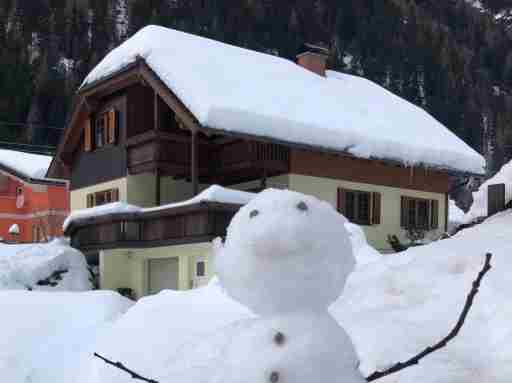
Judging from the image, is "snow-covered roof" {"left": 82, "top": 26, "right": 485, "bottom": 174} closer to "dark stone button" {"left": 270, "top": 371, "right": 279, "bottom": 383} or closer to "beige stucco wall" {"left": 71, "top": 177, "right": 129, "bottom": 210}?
"beige stucco wall" {"left": 71, "top": 177, "right": 129, "bottom": 210}

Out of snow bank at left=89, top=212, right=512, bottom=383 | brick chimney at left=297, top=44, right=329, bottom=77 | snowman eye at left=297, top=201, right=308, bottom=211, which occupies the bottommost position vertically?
snow bank at left=89, top=212, right=512, bottom=383

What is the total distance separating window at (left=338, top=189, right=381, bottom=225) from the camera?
59.0 ft

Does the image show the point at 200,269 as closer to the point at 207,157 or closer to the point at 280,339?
the point at 207,157

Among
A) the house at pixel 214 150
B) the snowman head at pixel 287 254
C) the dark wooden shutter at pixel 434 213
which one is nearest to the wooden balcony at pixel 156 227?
the house at pixel 214 150

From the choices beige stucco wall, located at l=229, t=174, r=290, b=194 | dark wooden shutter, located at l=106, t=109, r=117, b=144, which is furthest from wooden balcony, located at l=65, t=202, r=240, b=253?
beige stucco wall, located at l=229, t=174, r=290, b=194

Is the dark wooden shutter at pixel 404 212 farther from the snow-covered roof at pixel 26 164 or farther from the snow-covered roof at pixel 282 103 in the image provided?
the snow-covered roof at pixel 26 164

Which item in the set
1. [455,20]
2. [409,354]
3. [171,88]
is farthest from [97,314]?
[455,20]

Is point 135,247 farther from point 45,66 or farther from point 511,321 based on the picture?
point 45,66

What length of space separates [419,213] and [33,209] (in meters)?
19.8

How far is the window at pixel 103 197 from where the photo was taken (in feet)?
61.3

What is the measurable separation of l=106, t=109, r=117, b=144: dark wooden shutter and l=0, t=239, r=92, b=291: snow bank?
3446mm

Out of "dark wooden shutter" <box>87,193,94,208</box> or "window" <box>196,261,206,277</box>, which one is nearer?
"window" <box>196,261,206,277</box>

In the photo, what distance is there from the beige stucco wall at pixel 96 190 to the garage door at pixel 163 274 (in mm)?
3121

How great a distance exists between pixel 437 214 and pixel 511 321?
53.5 ft
